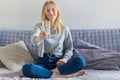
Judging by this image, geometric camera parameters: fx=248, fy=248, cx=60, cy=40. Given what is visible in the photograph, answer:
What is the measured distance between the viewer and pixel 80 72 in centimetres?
179

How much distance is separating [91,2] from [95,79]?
109 cm

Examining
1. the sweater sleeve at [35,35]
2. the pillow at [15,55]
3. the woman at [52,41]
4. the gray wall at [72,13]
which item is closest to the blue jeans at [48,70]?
the woman at [52,41]

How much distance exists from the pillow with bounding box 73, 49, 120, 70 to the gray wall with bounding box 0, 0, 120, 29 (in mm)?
463

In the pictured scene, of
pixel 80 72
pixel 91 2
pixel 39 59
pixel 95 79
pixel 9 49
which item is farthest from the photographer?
pixel 91 2

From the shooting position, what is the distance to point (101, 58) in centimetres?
208

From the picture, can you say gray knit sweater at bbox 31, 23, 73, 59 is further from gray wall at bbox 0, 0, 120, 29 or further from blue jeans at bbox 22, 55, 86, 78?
gray wall at bbox 0, 0, 120, 29

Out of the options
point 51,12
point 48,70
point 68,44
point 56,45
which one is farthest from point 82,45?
point 48,70

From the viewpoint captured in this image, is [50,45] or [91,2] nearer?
[50,45]

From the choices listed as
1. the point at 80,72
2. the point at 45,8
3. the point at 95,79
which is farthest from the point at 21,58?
the point at 95,79

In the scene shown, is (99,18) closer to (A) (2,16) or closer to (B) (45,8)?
(B) (45,8)

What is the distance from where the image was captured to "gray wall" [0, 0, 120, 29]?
8.27ft

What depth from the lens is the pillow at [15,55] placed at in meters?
2.12

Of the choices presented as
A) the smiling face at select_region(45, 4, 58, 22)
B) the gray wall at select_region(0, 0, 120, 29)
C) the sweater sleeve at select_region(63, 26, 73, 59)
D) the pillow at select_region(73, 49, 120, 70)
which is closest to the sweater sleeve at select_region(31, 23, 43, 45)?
the smiling face at select_region(45, 4, 58, 22)

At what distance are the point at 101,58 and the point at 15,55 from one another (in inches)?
29.4
